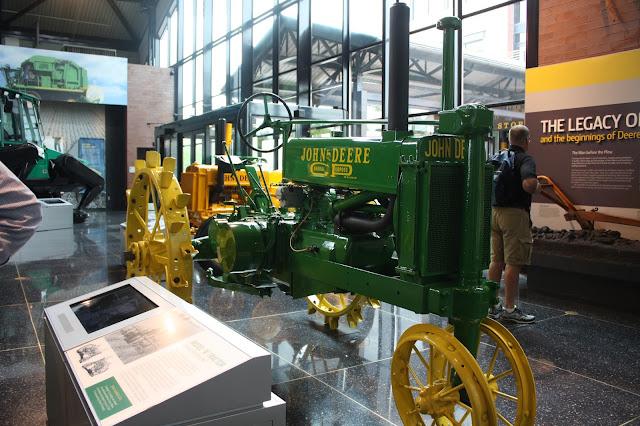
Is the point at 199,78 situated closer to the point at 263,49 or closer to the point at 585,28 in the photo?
the point at 263,49

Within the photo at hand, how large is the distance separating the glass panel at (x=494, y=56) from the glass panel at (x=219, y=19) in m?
9.11

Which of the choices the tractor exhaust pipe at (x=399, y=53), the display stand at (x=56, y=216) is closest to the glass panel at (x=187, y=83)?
the display stand at (x=56, y=216)

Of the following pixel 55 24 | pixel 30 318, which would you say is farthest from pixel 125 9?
pixel 30 318

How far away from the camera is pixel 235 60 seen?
1469 centimetres

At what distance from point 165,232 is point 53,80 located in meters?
14.3

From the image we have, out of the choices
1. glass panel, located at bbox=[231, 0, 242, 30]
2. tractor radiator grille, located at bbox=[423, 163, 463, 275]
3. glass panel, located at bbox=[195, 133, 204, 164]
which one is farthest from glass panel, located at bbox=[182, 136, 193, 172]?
tractor radiator grille, located at bbox=[423, 163, 463, 275]

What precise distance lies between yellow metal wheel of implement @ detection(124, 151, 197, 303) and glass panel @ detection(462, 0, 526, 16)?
17.5ft

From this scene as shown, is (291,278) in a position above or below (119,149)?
below

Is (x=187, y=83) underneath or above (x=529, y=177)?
above

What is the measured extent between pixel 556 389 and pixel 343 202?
1.53 metres

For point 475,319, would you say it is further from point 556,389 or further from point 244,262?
point 244,262

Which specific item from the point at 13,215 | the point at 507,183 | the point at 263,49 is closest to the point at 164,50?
the point at 263,49

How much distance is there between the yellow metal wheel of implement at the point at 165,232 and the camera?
3.43 m

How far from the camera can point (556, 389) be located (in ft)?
10.1
